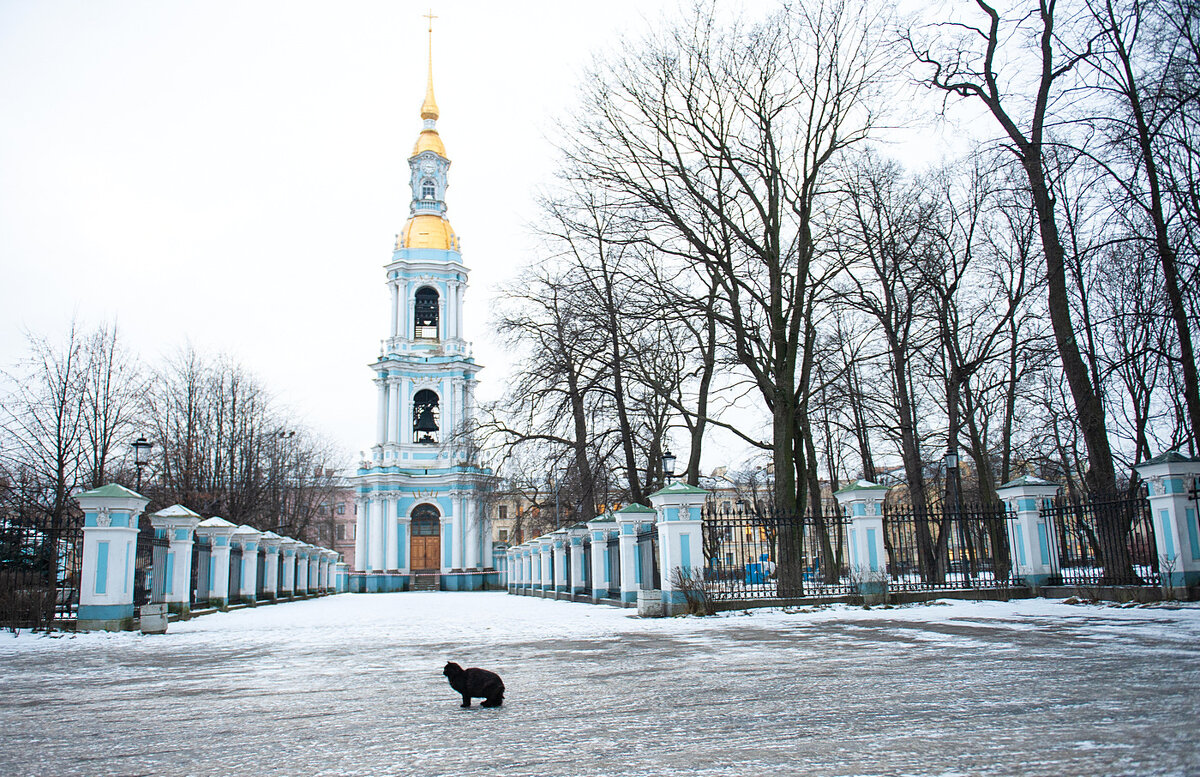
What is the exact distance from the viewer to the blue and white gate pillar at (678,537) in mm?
16641

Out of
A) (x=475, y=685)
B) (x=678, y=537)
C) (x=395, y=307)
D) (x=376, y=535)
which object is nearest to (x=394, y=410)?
(x=395, y=307)

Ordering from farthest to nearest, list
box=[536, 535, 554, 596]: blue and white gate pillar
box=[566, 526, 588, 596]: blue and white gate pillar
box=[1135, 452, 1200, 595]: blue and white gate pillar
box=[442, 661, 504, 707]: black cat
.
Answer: box=[536, 535, 554, 596]: blue and white gate pillar
box=[566, 526, 588, 596]: blue and white gate pillar
box=[1135, 452, 1200, 595]: blue and white gate pillar
box=[442, 661, 504, 707]: black cat

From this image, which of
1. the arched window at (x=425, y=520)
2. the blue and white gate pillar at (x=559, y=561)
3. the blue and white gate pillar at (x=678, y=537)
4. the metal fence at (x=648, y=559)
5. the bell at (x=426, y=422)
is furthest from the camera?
the bell at (x=426, y=422)

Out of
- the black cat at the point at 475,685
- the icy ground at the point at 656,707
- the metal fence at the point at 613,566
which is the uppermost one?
the metal fence at the point at 613,566

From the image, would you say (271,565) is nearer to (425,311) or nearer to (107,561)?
(107,561)

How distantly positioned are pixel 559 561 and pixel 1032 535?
51.4 feet

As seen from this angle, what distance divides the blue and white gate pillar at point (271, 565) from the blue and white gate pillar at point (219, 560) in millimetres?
4886

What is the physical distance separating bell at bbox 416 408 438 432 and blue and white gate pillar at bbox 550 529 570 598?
26.4m

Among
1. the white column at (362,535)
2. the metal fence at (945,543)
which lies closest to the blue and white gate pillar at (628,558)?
the metal fence at (945,543)

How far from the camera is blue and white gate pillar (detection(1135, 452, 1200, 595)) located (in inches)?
544

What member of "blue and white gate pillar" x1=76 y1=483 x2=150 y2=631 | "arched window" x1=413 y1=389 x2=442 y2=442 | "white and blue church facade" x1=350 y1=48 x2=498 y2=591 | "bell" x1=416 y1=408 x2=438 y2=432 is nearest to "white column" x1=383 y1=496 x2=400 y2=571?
"white and blue church facade" x1=350 y1=48 x2=498 y2=591

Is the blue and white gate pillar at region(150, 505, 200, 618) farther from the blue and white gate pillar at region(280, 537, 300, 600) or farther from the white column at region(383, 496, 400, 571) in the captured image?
the white column at region(383, 496, 400, 571)

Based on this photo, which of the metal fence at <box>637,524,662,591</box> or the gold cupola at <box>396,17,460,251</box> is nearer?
the metal fence at <box>637,524,662,591</box>

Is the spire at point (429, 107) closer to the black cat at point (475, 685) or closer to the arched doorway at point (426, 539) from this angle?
the arched doorway at point (426, 539)
